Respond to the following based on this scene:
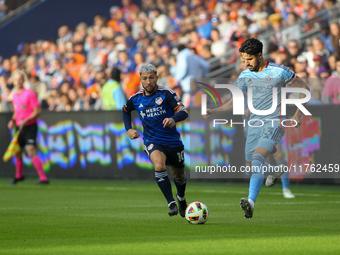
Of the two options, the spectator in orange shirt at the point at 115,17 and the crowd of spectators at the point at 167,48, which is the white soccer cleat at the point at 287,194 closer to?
the crowd of spectators at the point at 167,48

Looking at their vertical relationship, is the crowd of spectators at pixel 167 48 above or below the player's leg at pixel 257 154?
above

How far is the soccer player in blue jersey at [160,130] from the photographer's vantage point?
8.25 metres

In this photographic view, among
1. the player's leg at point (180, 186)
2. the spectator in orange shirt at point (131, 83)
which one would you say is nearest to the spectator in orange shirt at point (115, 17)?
the spectator in orange shirt at point (131, 83)

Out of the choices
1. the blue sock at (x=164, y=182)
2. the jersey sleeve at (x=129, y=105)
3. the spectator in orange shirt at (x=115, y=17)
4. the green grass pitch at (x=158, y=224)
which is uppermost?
the spectator in orange shirt at (x=115, y=17)

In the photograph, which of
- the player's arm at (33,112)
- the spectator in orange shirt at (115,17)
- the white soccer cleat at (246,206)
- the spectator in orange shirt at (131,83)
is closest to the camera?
the white soccer cleat at (246,206)

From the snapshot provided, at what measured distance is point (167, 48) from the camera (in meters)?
19.7

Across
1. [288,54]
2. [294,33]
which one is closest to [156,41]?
[294,33]

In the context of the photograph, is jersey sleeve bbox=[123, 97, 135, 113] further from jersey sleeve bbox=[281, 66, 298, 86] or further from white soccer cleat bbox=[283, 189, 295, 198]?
white soccer cleat bbox=[283, 189, 295, 198]

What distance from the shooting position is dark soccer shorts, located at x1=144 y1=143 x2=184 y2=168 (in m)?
8.35

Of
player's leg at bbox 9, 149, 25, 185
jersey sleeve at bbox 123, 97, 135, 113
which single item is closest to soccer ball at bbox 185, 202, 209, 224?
jersey sleeve at bbox 123, 97, 135, 113

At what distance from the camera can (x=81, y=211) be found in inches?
376

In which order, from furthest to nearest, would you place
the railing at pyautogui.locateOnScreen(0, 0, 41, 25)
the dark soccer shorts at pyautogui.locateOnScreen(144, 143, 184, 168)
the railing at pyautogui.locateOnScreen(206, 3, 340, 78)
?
the railing at pyautogui.locateOnScreen(0, 0, 41, 25) → the railing at pyautogui.locateOnScreen(206, 3, 340, 78) → the dark soccer shorts at pyautogui.locateOnScreen(144, 143, 184, 168)

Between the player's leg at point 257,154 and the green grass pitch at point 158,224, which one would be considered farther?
the player's leg at point 257,154

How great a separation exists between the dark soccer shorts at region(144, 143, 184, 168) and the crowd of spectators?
14.0ft
